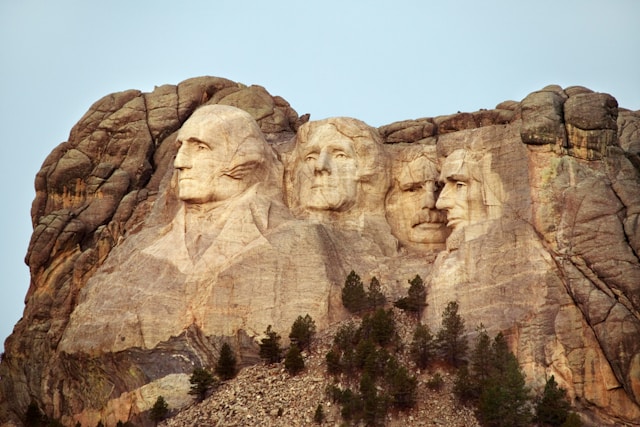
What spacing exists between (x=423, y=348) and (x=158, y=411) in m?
7.85

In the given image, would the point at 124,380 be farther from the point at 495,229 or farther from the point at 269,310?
the point at 495,229

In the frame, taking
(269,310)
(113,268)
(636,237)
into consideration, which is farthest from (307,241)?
(636,237)

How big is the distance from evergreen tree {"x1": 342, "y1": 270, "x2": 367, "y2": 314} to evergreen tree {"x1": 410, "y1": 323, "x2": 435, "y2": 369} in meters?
2.46

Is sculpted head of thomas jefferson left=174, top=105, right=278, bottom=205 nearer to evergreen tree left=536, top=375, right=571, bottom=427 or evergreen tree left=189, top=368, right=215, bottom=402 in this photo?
evergreen tree left=189, top=368, right=215, bottom=402

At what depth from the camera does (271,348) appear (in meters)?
52.8

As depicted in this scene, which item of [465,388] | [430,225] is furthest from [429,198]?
[465,388]

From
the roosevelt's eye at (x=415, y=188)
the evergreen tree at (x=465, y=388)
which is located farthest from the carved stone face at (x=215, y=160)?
the evergreen tree at (x=465, y=388)

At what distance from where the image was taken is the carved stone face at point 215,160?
57156 mm

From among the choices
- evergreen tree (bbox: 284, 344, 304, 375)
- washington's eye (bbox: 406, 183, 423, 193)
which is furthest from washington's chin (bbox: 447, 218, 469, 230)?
evergreen tree (bbox: 284, 344, 304, 375)

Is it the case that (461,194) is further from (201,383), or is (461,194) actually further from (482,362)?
(201,383)

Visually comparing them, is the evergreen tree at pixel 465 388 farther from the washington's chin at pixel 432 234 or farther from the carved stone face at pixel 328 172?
the carved stone face at pixel 328 172

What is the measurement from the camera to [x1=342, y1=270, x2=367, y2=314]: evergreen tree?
2125 inches

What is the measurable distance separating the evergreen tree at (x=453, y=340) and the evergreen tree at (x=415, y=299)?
6.20 feet

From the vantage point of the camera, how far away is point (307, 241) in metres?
55.6
